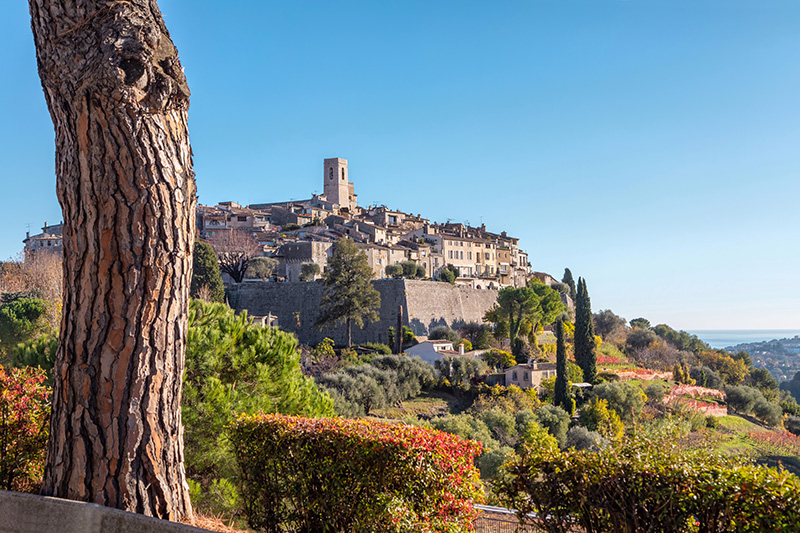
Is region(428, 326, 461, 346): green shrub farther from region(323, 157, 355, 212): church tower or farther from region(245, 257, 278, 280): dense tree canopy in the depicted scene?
region(323, 157, 355, 212): church tower

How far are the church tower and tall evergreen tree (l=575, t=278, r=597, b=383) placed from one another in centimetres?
6551

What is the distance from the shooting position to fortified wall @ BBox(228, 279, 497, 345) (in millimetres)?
45969

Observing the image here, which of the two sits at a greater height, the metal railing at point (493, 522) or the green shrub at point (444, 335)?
the green shrub at point (444, 335)

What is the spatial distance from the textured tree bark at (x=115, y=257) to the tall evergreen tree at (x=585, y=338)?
41.9 m

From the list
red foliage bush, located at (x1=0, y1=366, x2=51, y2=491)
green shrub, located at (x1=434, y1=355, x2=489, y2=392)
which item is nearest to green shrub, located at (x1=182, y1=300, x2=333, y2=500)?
red foliage bush, located at (x1=0, y1=366, x2=51, y2=491)

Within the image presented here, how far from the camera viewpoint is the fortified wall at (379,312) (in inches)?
1810

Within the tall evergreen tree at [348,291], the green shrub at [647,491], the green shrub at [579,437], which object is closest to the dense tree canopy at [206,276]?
the tall evergreen tree at [348,291]

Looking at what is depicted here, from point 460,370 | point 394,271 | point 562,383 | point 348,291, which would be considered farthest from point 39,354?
point 394,271

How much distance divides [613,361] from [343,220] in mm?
37489

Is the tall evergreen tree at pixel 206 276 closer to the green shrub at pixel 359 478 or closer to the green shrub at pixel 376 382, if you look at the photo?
the green shrub at pixel 376 382

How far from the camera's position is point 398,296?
46.1 meters

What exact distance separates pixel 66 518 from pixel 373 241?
60476 mm

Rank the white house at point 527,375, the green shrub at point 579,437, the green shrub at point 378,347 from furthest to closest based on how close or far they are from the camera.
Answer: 1. the green shrub at point 378,347
2. the white house at point 527,375
3. the green shrub at point 579,437

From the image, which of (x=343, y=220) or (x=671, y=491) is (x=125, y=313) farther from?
(x=343, y=220)
